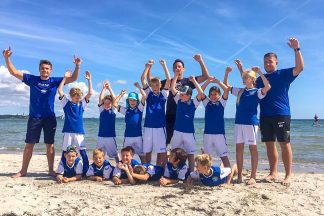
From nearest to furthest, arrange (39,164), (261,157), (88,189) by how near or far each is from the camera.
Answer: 1. (88,189)
2. (39,164)
3. (261,157)

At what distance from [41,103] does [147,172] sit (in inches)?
108

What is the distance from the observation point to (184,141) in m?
7.03

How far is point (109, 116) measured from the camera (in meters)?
7.65

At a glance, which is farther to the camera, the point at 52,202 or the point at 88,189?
the point at 88,189

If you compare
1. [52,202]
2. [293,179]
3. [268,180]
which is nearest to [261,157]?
[293,179]

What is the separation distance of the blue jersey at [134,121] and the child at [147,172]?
0.87 m

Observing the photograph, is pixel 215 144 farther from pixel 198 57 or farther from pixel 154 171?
pixel 198 57

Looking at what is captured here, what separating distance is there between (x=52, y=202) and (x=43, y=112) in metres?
2.60

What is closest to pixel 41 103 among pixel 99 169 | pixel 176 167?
pixel 99 169

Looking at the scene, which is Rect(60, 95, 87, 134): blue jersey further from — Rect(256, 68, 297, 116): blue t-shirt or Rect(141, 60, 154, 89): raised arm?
Rect(256, 68, 297, 116): blue t-shirt

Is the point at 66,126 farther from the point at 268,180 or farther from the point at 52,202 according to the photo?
the point at 268,180

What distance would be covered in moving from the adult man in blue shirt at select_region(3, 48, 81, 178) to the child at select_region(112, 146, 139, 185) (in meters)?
1.66

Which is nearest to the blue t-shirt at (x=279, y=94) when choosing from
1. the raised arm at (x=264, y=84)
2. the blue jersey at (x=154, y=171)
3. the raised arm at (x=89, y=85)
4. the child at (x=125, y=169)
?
the raised arm at (x=264, y=84)

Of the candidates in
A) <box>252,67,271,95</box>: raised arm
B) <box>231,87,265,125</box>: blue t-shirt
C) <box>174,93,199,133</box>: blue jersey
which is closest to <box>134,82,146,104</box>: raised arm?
<box>174,93,199,133</box>: blue jersey
